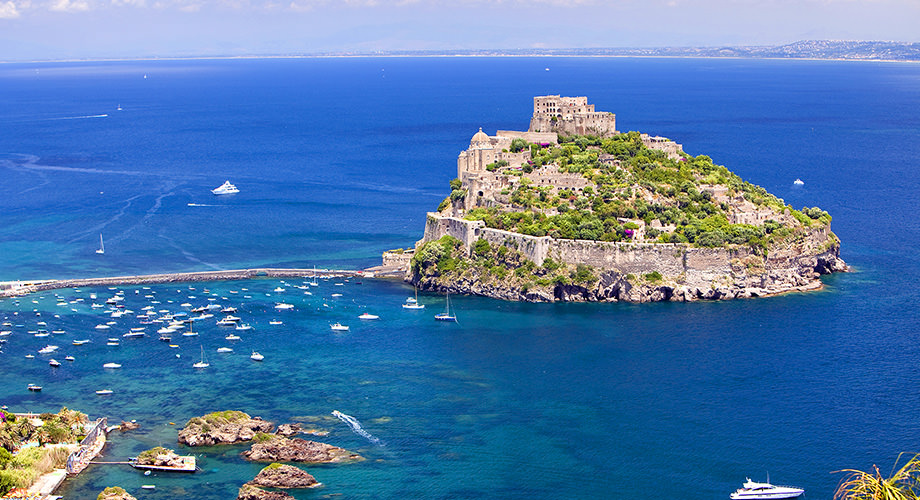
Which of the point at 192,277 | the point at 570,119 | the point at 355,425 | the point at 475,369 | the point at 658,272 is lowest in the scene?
the point at 355,425

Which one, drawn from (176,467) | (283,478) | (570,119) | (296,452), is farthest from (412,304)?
(283,478)

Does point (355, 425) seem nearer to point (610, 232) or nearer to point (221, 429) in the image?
point (221, 429)

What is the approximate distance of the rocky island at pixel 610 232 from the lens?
89125mm

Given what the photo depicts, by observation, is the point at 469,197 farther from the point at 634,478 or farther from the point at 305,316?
the point at 634,478

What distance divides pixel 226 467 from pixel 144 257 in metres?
54.4

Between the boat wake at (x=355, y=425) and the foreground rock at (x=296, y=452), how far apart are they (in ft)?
6.95

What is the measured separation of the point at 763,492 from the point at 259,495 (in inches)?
978

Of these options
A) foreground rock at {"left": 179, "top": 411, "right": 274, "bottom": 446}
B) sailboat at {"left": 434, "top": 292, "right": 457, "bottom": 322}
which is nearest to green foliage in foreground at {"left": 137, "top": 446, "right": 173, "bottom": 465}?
foreground rock at {"left": 179, "top": 411, "right": 274, "bottom": 446}

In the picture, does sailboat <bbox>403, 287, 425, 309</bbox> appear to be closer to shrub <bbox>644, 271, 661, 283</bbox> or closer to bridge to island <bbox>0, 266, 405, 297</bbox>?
bridge to island <bbox>0, 266, 405, 297</bbox>

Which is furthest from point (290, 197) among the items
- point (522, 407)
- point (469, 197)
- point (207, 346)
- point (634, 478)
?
point (634, 478)

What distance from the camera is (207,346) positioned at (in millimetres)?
79000

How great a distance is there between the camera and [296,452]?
58.4 metres

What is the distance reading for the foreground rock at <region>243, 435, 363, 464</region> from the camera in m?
58.2

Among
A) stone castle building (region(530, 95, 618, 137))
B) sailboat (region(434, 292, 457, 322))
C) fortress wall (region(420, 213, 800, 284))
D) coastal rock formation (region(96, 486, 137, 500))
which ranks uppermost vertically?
stone castle building (region(530, 95, 618, 137))
